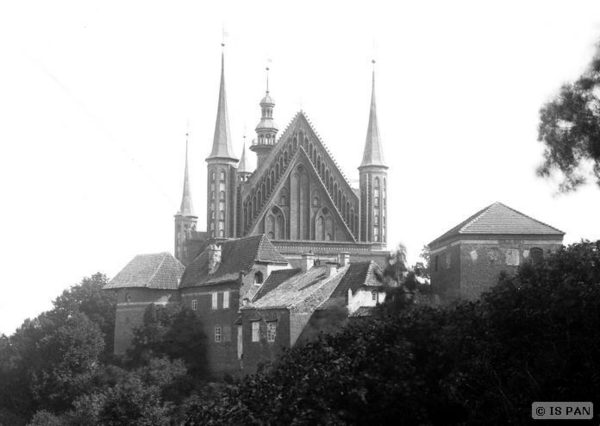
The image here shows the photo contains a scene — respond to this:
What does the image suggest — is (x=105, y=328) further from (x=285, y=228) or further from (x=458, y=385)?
(x=458, y=385)

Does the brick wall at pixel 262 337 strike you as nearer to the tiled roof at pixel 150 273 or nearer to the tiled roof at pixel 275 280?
the tiled roof at pixel 275 280

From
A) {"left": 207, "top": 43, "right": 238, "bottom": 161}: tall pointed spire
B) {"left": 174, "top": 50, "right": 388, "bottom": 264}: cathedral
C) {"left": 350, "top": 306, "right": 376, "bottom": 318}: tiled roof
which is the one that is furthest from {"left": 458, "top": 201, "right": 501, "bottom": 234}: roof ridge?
{"left": 207, "top": 43, "right": 238, "bottom": 161}: tall pointed spire

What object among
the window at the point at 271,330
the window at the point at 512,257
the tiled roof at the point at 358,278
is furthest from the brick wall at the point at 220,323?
the window at the point at 512,257

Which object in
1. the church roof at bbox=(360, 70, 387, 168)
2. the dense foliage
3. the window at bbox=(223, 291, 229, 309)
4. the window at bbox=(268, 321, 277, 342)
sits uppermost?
the church roof at bbox=(360, 70, 387, 168)

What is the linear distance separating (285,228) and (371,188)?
354 inches

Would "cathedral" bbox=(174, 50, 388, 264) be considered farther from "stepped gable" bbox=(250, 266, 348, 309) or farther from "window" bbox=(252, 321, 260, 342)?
"window" bbox=(252, 321, 260, 342)

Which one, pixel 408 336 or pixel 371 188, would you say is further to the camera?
pixel 371 188

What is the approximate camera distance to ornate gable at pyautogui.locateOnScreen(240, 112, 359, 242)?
103938 mm

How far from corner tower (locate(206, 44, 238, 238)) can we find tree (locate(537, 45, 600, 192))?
2417 inches

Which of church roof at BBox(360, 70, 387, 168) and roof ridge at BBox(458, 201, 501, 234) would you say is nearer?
roof ridge at BBox(458, 201, 501, 234)

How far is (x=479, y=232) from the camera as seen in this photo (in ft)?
214

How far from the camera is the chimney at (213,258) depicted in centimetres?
8975

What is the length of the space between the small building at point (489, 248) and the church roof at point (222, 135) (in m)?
42.2

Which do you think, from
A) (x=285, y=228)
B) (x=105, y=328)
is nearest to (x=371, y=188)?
(x=285, y=228)
